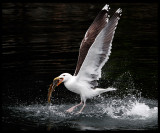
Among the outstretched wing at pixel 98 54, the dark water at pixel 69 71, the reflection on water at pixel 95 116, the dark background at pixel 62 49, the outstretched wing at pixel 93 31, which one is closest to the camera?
the reflection on water at pixel 95 116

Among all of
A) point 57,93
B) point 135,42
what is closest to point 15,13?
point 135,42

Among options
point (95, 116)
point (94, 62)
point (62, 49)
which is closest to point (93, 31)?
point (94, 62)

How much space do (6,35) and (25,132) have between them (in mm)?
11231

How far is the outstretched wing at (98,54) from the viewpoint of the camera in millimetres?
9617

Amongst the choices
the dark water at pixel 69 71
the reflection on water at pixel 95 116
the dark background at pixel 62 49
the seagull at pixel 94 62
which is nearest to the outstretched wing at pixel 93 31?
the seagull at pixel 94 62

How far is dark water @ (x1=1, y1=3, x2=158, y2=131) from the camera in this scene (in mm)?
9989

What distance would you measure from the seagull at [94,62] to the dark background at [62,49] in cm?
117

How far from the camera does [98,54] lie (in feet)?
32.0

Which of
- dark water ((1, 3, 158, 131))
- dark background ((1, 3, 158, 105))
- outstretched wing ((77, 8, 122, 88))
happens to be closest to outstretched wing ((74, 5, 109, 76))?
outstretched wing ((77, 8, 122, 88))

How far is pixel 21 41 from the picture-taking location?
18.7 metres

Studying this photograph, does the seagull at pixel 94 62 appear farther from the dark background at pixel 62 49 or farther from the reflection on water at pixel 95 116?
the dark background at pixel 62 49

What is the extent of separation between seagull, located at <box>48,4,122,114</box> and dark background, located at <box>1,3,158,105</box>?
117 centimetres

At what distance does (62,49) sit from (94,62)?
695 centimetres

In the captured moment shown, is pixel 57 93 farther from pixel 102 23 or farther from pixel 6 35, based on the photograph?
pixel 6 35
